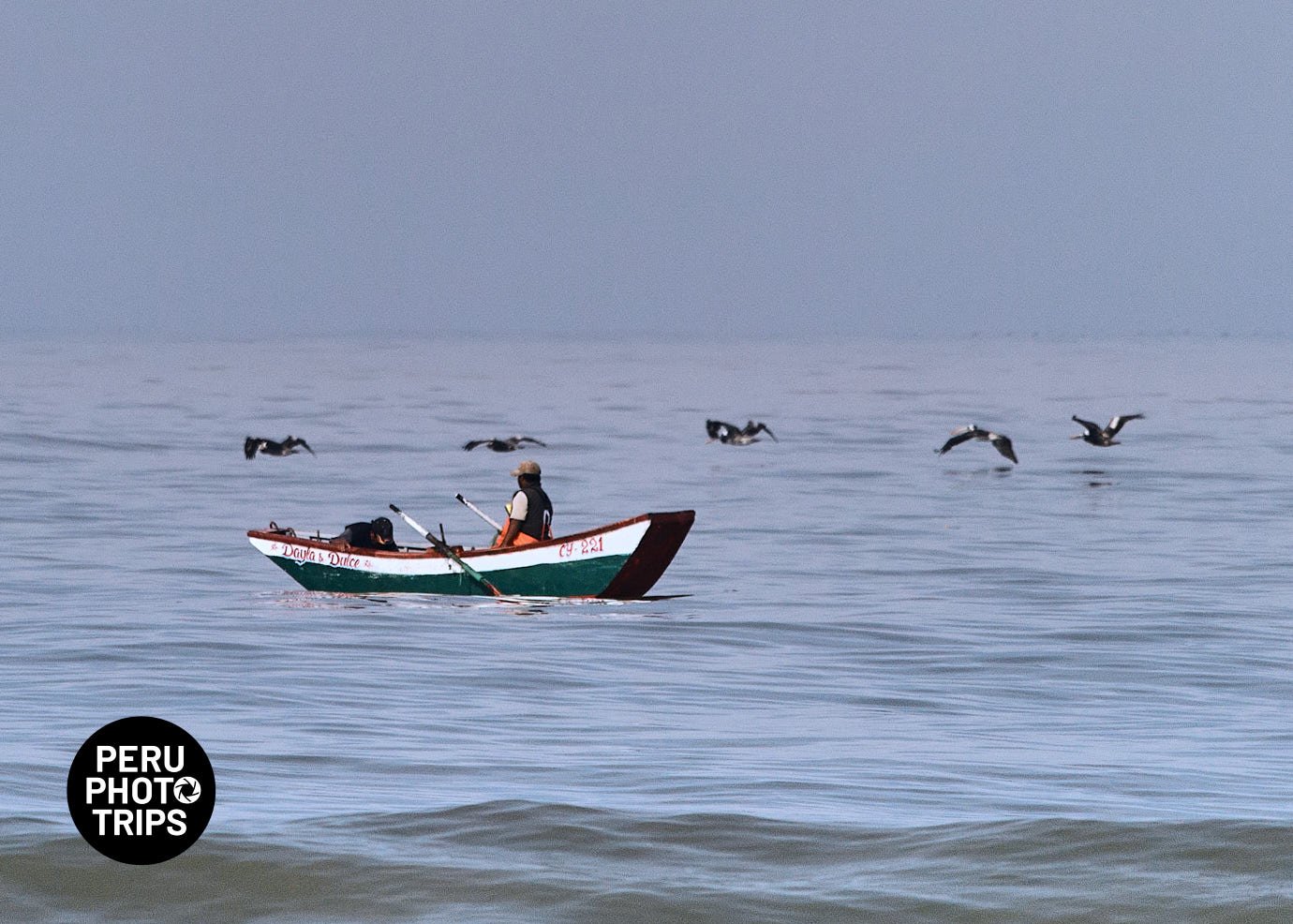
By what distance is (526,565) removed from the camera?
30.1m

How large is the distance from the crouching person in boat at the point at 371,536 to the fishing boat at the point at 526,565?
0.44 m

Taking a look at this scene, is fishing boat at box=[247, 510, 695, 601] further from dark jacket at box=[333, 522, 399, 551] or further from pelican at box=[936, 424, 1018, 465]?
pelican at box=[936, 424, 1018, 465]

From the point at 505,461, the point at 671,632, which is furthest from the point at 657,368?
the point at 671,632

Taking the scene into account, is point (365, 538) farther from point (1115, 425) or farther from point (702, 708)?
point (1115, 425)

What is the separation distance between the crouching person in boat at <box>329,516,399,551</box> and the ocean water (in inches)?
41.1

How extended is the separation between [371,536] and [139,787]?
2032 centimetres

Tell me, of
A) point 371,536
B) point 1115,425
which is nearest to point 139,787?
point 371,536

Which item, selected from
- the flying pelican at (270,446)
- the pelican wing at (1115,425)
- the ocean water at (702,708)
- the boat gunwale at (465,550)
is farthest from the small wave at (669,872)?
the flying pelican at (270,446)

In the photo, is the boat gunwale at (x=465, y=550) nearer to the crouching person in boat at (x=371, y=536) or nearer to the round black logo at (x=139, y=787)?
the crouching person in boat at (x=371, y=536)

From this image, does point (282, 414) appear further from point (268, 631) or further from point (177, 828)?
point (177, 828)

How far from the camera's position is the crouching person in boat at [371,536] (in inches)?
1237

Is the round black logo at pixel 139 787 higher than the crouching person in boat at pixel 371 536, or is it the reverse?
the crouching person in boat at pixel 371 536

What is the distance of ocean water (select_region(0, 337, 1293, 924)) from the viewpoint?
13766mm

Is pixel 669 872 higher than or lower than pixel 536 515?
lower
